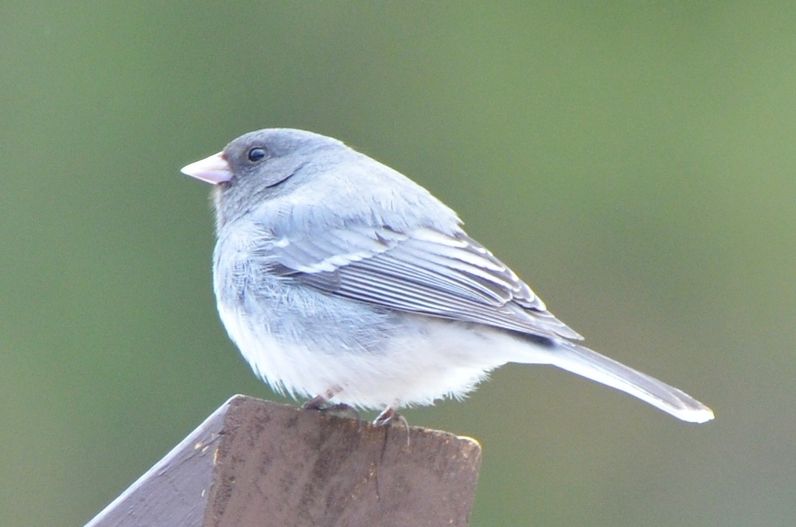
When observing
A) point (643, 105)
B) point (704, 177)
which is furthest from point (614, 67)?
point (704, 177)

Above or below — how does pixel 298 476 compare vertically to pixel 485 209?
above

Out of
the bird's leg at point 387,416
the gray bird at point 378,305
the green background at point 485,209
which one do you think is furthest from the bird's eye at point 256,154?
the green background at point 485,209

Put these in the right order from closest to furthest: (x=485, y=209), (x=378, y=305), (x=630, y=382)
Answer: (x=630, y=382) < (x=378, y=305) < (x=485, y=209)

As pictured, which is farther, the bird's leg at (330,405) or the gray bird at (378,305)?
the gray bird at (378,305)

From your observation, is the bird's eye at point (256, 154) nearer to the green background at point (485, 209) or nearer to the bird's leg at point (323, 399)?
the bird's leg at point (323, 399)

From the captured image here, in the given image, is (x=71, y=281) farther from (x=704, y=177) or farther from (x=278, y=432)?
(x=278, y=432)

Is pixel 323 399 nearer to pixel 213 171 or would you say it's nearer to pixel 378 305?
pixel 378 305

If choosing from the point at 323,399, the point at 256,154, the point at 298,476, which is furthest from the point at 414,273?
the point at 298,476
